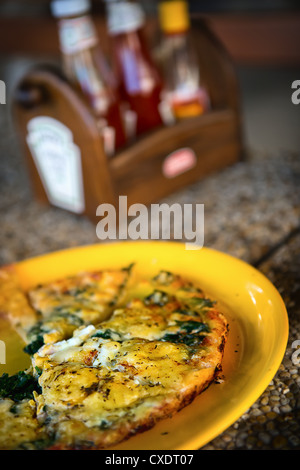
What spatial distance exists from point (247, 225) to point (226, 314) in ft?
1.62

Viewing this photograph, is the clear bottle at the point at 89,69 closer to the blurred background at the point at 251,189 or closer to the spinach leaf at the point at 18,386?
the blurred background at the point at 251,189

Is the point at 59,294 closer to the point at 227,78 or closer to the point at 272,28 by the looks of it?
the point at 227,78

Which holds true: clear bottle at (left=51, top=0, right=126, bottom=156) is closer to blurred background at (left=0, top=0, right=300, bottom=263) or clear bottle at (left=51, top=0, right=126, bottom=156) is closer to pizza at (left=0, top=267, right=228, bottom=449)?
blurred background at (left=0, top=0, right=300, bottom=263)

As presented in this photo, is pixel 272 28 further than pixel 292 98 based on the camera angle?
No

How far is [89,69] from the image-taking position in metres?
1.52

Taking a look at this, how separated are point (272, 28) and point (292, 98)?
398mm

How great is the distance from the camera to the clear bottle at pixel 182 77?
1.62 metres

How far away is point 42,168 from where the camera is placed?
1.58 m

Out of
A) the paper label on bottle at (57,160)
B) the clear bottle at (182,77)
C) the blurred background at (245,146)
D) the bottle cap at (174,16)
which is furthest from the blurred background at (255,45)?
the paper label on bottle at (57,160)

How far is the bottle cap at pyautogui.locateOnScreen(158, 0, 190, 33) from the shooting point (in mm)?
1484

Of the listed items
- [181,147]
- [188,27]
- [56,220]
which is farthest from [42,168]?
[188,27]

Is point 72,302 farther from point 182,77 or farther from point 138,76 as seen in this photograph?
point 182,77

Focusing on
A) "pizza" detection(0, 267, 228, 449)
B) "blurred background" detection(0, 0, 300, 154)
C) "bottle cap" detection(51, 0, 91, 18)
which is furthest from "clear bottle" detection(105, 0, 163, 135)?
"pizza" detection(0, 267, 228, 449)

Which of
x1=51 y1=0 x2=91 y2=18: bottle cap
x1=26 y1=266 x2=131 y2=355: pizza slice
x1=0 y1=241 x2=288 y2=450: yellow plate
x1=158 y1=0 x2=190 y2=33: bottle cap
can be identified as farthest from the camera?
x1=158 y1=0 x2=190 y2=33: bottle cap
